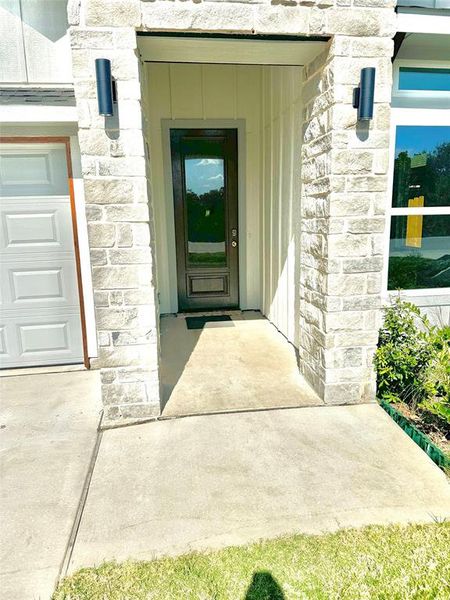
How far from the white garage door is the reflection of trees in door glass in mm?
1945

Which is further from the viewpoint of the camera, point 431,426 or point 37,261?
point 37,261

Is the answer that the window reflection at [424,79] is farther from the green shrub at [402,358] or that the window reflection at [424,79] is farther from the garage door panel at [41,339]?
the garage door panel at [41,339]

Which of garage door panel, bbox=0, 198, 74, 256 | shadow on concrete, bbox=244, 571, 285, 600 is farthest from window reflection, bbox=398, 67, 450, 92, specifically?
shadow on concrete, bbox=244, 571, 285, 600

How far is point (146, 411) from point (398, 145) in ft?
9.65

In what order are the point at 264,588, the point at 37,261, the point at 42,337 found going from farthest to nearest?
the point at 42,337
the point at 37,261
the point at 264,588

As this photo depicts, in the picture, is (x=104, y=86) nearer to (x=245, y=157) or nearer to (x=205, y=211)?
(x=205, y=211)

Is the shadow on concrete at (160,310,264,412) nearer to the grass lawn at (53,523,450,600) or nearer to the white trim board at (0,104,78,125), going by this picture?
the grass lawn at (53,523,450,600)

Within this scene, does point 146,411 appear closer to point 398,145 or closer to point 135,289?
point 135,289

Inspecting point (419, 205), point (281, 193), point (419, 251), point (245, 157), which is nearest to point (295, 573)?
point (419, 251)

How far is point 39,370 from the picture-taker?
12.8ft

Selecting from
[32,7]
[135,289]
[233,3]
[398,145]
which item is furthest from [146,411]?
[32,7]

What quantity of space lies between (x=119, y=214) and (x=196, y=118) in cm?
311

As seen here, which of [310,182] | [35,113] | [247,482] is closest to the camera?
[247,482]

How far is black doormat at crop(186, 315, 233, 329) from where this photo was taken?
5.02 metres
